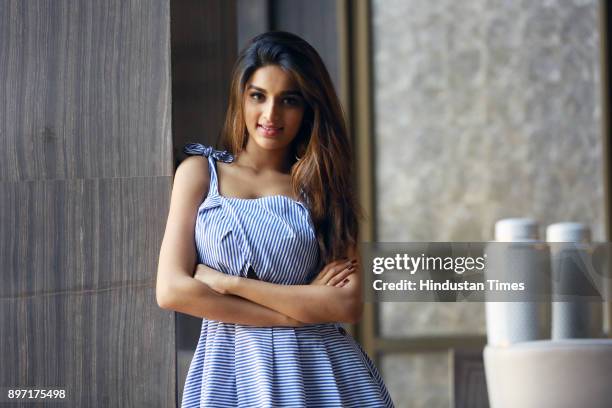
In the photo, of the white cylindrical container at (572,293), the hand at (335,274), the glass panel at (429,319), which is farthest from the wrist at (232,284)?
the glass panel at (429,319)

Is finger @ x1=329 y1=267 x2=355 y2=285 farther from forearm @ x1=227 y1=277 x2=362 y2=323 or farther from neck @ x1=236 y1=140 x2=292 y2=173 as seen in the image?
neck @ x1=236 y1=140 x2=292 y2=173

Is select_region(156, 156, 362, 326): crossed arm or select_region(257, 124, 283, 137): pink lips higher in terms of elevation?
select_region(257, 124, 283, 137): pink lips

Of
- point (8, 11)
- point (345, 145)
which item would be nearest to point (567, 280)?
point (345, 145)

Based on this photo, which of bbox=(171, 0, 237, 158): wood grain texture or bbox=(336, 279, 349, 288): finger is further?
bbox=(171, 0, 237, 158): wood grain texture

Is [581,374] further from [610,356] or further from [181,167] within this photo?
[181,167]

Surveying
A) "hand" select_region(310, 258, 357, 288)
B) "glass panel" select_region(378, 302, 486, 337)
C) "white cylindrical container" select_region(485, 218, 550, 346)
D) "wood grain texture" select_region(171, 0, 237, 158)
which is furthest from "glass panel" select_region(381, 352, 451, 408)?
"hand" select_region(310, 258, 357, 288)

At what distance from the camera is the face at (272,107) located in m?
1.75

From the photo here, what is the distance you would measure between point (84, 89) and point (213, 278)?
1.65 ft

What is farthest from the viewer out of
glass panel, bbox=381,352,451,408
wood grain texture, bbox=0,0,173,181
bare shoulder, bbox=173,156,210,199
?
glass panel, bbox=381,352,451,408

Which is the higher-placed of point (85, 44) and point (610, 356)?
point (85, 44)

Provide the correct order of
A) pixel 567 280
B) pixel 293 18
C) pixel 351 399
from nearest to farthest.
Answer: pixel 351 399 → pixel 567 280 → pixel 293 18

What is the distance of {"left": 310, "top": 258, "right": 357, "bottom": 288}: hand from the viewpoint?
171 centimetres

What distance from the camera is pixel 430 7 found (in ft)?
12.2

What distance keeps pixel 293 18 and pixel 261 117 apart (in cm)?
230
